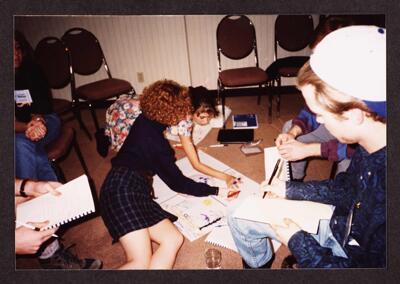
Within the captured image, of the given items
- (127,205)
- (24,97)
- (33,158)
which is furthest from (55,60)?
(127,205)

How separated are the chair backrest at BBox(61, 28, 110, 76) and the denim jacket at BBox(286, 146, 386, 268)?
2.59 m

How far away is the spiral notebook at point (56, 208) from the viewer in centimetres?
175

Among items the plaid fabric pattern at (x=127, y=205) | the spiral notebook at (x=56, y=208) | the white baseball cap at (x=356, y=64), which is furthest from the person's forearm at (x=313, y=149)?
the spiral notebook at (x=56, y=208)

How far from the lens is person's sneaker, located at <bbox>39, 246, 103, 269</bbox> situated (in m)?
2.01

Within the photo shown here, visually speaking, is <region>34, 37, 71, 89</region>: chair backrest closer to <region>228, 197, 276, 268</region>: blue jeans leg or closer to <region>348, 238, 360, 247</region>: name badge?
<region>228, 197, 276, 268</region>: blue jeans leg

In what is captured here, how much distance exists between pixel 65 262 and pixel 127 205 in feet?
2.07

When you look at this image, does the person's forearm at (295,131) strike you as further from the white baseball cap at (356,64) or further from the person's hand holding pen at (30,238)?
the person's hand holding pen at (30,238)

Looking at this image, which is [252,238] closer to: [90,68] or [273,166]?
[273,166]

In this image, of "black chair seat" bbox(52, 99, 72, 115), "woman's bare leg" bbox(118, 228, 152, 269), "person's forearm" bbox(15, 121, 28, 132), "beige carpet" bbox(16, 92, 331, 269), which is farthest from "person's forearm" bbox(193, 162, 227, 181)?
"black chair seat" bbox(52, 99, 72, 115)

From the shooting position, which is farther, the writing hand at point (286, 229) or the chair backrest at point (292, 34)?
the chair backrest at point (292, 34)

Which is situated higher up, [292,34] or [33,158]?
[292,34]

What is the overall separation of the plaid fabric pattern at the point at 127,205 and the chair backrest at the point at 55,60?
1.39 m

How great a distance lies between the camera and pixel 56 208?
1.76m

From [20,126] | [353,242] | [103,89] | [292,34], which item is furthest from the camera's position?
[103,89]
